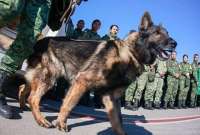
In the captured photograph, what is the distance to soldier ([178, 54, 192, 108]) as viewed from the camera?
12.8m

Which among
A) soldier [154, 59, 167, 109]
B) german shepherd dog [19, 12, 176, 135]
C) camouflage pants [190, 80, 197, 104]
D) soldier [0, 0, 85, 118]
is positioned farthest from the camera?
camouflage pants [190, 80, 197, 104]

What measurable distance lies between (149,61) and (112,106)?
0.87 metres

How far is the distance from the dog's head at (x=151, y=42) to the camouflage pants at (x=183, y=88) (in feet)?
25.5

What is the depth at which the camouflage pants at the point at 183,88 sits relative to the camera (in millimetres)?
12896

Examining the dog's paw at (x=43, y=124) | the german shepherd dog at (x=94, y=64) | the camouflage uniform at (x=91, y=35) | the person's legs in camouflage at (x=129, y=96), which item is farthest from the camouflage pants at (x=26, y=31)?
the person's legs in camouflage at (x=129, y=96)

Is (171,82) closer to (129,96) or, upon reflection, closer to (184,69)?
(184,69)

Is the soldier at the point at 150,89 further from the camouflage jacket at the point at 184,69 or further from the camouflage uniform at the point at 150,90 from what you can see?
the camouflage jacket at the point at 184,69

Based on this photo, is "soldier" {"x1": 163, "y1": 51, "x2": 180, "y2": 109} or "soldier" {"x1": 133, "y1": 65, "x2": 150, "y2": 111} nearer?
"soldier" {"x1": 133, "y1": 65, "x2": 150, "y2": 111}

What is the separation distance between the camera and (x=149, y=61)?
506cm

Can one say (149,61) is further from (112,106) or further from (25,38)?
(25,38)

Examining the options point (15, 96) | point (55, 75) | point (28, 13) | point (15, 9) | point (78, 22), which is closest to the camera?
point (15, 9)

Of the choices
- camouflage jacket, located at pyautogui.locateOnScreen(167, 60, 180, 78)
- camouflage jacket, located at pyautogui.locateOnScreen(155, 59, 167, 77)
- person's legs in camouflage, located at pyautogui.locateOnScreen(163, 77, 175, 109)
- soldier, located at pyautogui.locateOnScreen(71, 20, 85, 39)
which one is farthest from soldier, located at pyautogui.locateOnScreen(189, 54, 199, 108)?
soldier, located at pyautogui.locateOnScreen(71, 20, 85, 39)

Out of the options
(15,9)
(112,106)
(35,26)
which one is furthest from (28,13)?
(112,106)

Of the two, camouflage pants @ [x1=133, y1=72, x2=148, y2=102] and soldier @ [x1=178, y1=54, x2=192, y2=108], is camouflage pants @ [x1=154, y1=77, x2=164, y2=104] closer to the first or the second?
camouflage pants @ [x1=133, y1=72, x2=148, y2=102]
